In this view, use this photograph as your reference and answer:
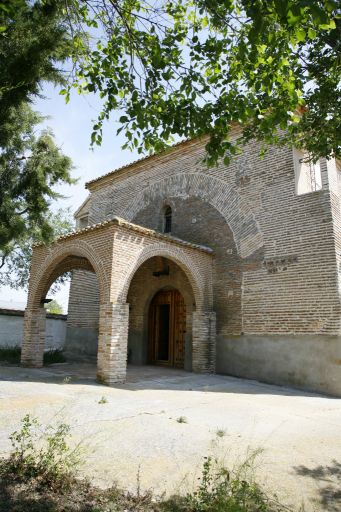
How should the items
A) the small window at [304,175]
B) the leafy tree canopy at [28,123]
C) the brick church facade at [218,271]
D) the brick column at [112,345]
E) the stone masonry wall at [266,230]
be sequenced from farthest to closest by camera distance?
the small window at [304,175] → the stone masonry wall at [266,230] → the brick church facade at [218,271] → the brick column at [112,345] → the leafy tree canopy at [28,123]

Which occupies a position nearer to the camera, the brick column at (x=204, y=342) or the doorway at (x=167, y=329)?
the brick column at (x=204, y=342)

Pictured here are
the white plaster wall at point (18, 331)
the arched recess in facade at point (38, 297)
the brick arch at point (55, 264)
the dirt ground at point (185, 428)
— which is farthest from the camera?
the white plaster wall at point (18, 331)

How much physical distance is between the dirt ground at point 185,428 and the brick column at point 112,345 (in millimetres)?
305

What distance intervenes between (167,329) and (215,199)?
451cm

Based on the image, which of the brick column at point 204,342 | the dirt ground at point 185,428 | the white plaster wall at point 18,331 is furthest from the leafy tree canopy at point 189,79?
the white plaster wall at point 18,331

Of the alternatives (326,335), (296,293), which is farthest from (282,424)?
(296,293)

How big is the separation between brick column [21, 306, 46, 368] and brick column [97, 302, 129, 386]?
3100 millimetres

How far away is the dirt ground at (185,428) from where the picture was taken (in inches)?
132

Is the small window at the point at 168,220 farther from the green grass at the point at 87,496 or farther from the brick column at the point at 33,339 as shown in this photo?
the green grass at the point at 87,496

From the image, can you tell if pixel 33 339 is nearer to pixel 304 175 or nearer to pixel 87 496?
pixel 87 496

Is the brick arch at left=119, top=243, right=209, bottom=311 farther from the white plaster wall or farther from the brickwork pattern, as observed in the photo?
the white plaster wall

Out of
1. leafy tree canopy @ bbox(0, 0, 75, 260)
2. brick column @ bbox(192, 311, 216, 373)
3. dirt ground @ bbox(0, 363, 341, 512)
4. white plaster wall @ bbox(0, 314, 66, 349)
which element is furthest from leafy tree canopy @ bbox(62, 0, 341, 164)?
white plaster wall @ bbox(0, 314, 66, 349)

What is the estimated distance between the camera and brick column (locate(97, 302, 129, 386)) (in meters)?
7.96

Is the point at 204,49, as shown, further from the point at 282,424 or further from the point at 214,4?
the point at 282,424
